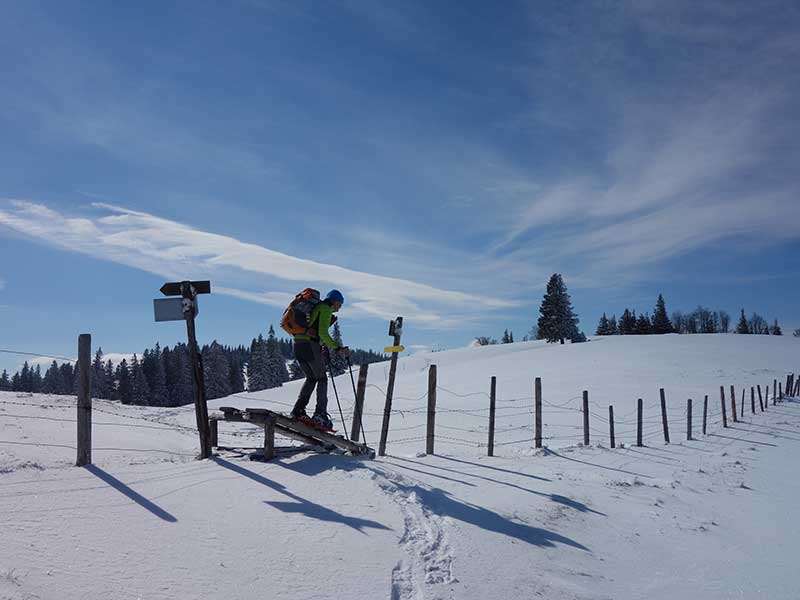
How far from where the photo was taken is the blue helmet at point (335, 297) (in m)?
7.40

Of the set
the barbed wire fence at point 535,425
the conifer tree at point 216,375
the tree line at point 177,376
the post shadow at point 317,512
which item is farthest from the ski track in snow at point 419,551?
the conifer tree at point 216,375

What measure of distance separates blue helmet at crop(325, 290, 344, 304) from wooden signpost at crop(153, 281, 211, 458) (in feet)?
5.40

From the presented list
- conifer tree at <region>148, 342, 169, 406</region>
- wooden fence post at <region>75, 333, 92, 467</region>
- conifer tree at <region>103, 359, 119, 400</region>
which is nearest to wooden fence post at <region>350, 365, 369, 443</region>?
wooden fence post at <region>75, 333, 92, 467</region>

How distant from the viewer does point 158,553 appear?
3.30 metres

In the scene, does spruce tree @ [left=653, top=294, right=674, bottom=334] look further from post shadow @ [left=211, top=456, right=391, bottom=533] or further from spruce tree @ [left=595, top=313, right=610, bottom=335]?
post shadow @ [left=211, top=456, right=391, bottom=533]

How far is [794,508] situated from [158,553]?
874 cm

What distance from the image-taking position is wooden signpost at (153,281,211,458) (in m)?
6.36

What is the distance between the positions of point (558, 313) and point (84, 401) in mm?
69960

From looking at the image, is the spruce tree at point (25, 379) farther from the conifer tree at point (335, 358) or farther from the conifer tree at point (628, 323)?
the conifer tree at point (628, 323)

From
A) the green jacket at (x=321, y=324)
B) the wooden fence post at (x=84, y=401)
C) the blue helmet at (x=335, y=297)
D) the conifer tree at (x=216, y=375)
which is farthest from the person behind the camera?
the conifer tree at (x=216, y=375)

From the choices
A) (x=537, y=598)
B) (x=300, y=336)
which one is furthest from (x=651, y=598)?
(x=300, y=336)

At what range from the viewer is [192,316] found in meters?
6.60

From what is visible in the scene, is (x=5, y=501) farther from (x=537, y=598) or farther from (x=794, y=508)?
(x=794, y=508)

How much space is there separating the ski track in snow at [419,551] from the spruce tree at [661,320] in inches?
3742
